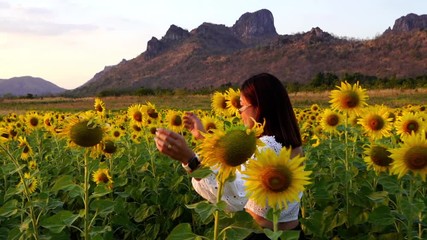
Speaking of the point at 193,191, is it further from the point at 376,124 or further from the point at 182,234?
the point at 182,234

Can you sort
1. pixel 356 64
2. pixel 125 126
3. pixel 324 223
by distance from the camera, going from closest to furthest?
1. pixel 324 223
2. pixel 125 126
3. pixel 356 64

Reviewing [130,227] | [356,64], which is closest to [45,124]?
[130,227]

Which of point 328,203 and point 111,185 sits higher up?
point 111,185

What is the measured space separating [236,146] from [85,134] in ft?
3.27

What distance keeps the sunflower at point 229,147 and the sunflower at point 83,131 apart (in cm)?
83

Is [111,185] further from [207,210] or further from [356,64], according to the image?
[356,64]

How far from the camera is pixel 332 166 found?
14.6ft

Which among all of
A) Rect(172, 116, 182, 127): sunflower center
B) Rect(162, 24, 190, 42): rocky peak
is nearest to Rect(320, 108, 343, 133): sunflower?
Rect(172, 116, 182, 127): sunflower center

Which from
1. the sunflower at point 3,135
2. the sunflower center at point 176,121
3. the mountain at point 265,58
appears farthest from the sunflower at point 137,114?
the mountain at point 265,58

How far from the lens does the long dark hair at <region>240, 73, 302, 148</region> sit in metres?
2.96

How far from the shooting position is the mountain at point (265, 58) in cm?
9606

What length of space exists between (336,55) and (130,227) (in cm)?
10405

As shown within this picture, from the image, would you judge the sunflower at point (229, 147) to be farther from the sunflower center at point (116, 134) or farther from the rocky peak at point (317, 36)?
the rocky peak at point (317, 36)

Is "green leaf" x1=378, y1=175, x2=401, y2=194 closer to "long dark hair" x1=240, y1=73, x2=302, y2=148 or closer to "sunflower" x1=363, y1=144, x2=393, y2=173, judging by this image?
"sunflower" x1=363, y1=144, x2=393, y2=173
